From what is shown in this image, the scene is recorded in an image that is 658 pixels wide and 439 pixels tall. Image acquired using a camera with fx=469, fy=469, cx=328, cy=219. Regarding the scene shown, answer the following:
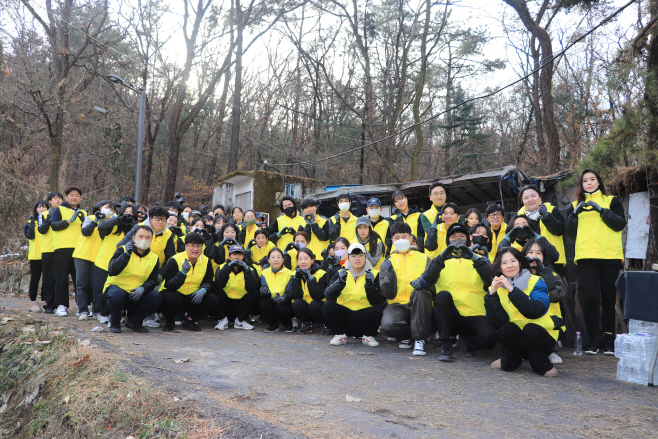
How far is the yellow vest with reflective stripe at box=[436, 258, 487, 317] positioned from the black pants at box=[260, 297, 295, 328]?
2601mm

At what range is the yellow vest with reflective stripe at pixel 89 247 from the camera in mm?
6949

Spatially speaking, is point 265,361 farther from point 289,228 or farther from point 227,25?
point 227,25

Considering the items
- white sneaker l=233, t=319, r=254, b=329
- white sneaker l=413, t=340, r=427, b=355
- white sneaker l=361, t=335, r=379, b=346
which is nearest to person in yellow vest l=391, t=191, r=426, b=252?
white sneaker l=361, t=335, r=379, b=346

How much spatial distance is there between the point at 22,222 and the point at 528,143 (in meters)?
23.5

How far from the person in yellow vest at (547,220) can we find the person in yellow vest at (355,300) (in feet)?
6.87

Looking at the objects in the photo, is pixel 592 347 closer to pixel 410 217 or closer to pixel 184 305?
pixel 410 217

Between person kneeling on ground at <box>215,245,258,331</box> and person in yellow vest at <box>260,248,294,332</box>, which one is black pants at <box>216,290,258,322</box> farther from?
person in yellow vest at <box>260,248,294,332</box>

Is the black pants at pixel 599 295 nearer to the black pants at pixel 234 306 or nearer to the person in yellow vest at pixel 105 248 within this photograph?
the black pants at pixel 234 306

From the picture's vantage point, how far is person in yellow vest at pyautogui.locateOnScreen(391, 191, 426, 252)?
278 inches

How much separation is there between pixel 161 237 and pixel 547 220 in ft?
17.4

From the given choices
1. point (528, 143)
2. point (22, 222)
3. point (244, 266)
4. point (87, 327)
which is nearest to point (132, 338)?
point (87, 327)

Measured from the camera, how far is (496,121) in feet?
88.9

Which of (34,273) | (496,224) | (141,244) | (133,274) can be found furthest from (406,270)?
(34,273)

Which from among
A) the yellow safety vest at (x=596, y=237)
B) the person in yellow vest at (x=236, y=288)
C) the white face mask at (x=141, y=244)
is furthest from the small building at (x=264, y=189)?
the yellow safety vest at (x=596, y=237)
